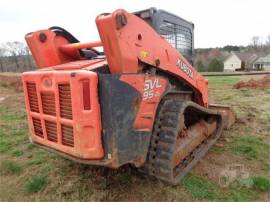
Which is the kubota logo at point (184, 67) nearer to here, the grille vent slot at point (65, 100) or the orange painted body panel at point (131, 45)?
the orange painted body panel at point (131, 45)

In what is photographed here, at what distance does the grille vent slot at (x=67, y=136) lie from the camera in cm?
297

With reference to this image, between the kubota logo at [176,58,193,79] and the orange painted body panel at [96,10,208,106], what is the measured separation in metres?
0.12

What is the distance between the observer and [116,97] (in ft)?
9.03

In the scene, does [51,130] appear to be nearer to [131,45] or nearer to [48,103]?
[48,103]

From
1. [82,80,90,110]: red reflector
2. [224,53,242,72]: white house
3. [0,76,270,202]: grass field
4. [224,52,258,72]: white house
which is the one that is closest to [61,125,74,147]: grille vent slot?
[82,80,90,110]: red reflector

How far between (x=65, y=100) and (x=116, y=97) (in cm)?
56

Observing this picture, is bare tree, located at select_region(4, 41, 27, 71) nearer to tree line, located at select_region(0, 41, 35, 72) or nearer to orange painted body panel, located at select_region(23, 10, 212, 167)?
tree line, located at select_region(0, 41, 35, 72)

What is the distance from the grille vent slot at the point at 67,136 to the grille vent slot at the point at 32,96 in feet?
1.86

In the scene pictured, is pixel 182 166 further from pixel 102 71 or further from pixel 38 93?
pixel 38 93

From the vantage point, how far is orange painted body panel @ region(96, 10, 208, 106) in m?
2.71

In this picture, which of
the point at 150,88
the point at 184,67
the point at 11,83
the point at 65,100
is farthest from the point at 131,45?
the point at 11,83

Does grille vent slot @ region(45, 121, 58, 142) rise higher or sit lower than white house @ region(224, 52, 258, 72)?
higher

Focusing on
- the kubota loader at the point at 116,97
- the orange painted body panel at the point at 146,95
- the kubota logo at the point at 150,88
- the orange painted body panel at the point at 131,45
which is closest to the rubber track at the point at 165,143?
the kubota loader at the point at 116,97

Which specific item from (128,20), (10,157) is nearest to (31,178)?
(10,157)
